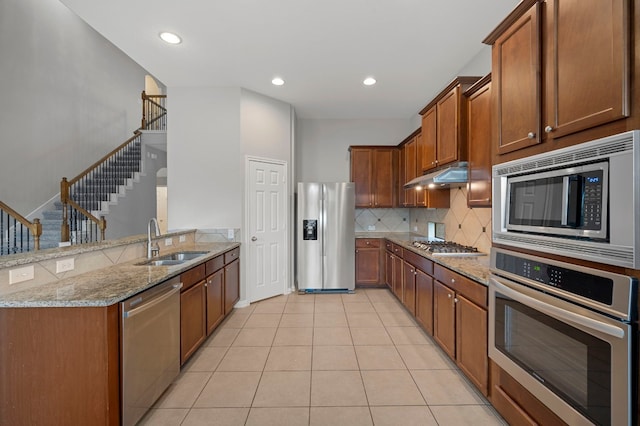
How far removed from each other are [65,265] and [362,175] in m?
4.13

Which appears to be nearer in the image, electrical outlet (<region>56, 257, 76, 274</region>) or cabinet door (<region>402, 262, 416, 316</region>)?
electrical outlet (<region>56, 257, 76, 274</region>)

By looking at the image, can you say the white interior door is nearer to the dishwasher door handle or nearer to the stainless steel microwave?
the dishwasher door handle

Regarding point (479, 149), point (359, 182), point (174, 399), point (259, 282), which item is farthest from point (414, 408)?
point (359, 182)

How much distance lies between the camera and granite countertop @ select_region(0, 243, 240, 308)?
1.47 m

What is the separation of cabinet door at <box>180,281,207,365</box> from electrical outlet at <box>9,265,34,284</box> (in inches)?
36.2

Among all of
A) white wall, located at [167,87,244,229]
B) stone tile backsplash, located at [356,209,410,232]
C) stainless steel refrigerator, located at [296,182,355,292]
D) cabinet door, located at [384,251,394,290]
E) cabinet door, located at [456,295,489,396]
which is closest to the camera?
cabinet door, located at [456,295,489,396]

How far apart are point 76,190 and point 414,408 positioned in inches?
279

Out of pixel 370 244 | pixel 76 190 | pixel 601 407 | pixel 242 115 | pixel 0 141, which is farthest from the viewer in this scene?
pixel 76 190

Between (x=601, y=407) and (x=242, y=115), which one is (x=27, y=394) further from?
(x=242, y=115)

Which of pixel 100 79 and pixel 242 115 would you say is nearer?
pixel 242 115

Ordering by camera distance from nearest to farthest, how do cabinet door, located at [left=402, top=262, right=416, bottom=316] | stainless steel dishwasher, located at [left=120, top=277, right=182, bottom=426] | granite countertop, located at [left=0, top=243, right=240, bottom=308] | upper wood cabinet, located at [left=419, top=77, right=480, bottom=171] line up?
granite countertop, located at [left=0, top=243, right=240, bottom=308] → stainless steel dishwasher, located at [left=120, top=277, right=182, bottom=426] → upper wood cabinet, located at [left=419, top=77, right=480, bottom=171] → cabinet door, located at [left=402, top=262, right=416, bottom=316]

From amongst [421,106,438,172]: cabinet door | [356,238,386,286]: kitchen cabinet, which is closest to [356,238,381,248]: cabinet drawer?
[356,238,386,286]: kitchen cabinet

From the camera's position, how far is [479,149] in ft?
8.03

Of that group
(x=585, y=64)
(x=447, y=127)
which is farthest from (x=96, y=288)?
(x=447, y=127)
